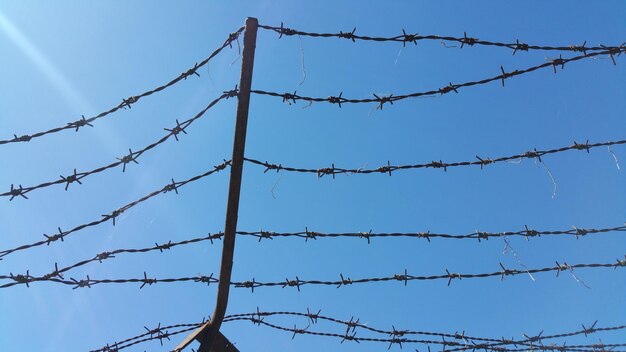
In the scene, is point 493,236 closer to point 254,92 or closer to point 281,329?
point 281,329

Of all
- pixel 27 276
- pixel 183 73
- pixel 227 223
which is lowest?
pixel 27 276

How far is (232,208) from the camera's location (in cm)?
360

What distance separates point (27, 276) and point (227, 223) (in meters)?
1.27

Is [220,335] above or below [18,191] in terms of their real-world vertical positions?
below

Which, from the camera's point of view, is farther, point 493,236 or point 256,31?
point 493,236

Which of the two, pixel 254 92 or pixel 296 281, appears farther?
pixel 296 281

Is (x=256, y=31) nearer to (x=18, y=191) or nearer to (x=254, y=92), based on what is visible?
(x=254, y=92)

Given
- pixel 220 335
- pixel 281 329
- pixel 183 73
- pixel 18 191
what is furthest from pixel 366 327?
A: pixel 18 191

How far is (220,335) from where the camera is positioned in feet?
12.1

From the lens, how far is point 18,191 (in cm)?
373

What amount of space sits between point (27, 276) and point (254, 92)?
1781 mm

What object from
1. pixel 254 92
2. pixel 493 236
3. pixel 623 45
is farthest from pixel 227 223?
pixel 623 45

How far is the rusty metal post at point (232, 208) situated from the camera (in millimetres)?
3555

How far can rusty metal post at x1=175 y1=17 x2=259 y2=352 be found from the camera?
355cm
